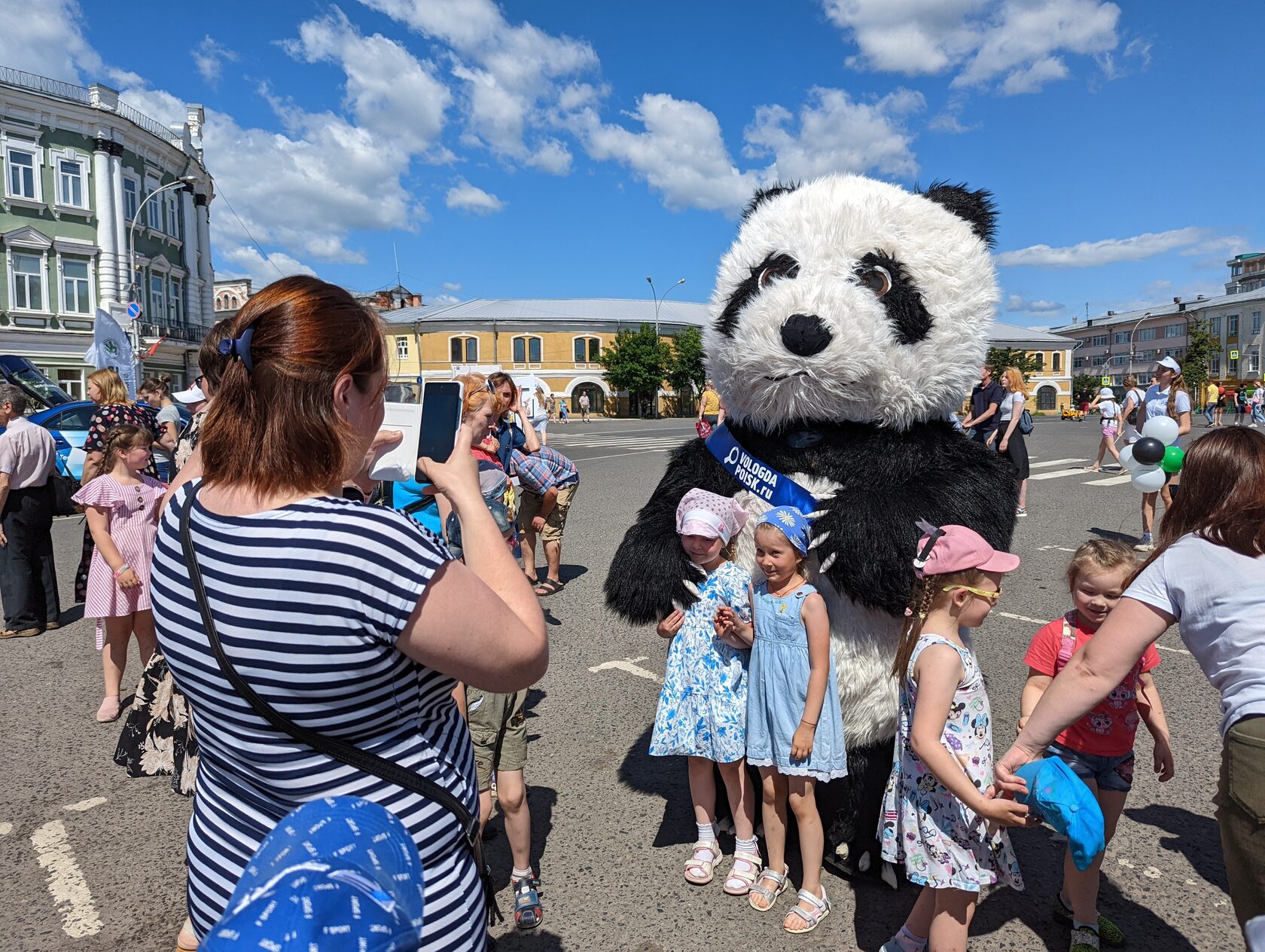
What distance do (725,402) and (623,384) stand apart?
52485 mm

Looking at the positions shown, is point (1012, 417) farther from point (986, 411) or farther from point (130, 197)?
point (130, 197)

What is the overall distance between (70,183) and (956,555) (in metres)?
38.4

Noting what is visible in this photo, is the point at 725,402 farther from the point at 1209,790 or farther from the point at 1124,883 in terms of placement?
the point at 1209,790

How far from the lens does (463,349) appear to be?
5519 centimetres

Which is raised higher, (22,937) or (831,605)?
(831,605)

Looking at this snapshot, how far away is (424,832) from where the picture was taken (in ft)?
4.32

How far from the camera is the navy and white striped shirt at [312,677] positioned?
3.91ft

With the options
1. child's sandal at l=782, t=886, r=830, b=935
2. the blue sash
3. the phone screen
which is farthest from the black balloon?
the phone screen

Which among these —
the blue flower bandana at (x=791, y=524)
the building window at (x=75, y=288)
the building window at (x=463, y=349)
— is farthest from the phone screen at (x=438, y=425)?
the building window at (x=463, y=349)

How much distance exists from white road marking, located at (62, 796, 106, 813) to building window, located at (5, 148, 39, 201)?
115 ft

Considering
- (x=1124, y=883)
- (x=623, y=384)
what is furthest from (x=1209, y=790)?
(x=623, y=384)

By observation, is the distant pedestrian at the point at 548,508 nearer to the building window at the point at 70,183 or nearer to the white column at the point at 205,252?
the building window at the point at 70,183

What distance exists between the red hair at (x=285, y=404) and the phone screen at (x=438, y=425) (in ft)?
1.04

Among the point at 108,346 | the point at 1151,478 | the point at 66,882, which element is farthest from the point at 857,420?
the point at 108,346
